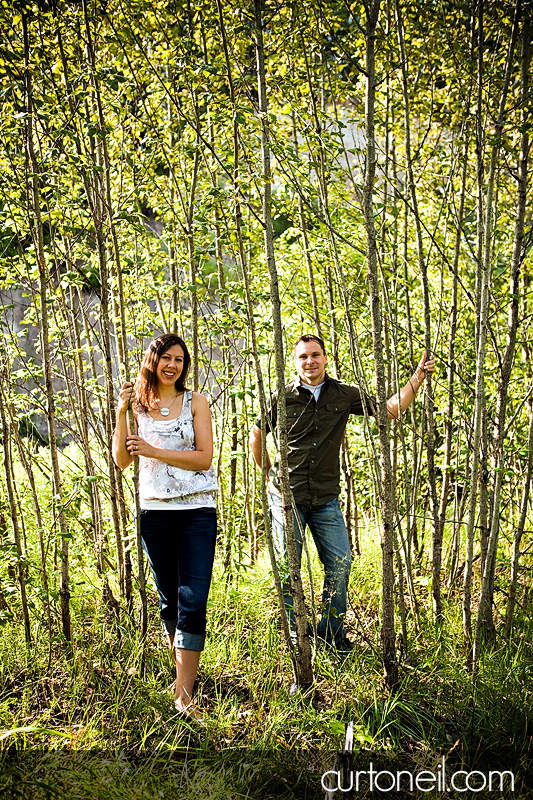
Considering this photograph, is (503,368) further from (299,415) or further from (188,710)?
(188,710)

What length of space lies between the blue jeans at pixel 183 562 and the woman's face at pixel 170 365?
1.79ft

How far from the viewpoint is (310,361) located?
10.2 feet

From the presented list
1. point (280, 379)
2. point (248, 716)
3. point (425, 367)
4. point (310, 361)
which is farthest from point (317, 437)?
point (248, 716)

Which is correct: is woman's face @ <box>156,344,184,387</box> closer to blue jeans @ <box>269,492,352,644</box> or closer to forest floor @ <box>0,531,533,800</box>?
blue jeans @ <box>269,492,352,644</box>

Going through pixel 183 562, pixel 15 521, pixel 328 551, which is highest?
pixel 15 521

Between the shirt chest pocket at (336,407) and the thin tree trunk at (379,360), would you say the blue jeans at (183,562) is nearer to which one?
the thin tree trunk at (379,360)

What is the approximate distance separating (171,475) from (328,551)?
0.95m

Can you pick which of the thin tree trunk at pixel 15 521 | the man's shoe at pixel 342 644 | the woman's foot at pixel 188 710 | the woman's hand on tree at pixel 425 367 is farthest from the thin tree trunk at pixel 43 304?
the woman's hand on tree at pixel 425 367

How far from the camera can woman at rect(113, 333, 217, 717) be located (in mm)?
2561

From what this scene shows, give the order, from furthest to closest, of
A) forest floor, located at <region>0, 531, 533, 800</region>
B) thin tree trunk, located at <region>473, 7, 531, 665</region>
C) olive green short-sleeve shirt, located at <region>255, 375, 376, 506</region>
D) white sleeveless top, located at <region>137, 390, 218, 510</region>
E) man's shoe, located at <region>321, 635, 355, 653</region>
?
olive green short-sleeve shirt, located at <region>255, 375, 376, 506</region> < man's shoe, located at <region>321, 635, 355, 653</region> < thin tree trunk, located at <region>473, 7, 531, 665</region> < white sleeveless top, located at <region>137, 390, 218, 510</region> < forest floor, located at <region>0, 531, 533, 800</region>

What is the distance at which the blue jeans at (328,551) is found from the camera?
298 cm

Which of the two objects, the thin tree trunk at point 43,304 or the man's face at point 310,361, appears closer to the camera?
the thin tree trunk at point 43,304

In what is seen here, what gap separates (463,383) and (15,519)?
2.25m

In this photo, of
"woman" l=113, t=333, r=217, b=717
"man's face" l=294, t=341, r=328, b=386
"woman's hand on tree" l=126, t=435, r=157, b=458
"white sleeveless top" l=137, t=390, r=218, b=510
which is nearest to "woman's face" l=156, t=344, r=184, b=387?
"woman" l=113, t=333, r=217, b=717
